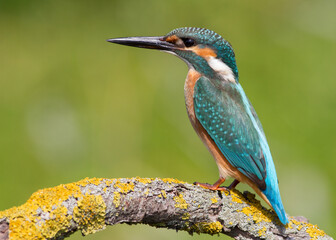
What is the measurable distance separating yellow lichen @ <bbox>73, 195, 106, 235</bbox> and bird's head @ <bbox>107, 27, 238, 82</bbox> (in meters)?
Result: 1.42

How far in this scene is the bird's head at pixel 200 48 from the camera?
143 inches

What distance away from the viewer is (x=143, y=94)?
4738mm

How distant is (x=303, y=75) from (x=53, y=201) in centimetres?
323

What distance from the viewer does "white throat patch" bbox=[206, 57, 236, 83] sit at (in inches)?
144

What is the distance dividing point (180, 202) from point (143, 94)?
206 centimetres

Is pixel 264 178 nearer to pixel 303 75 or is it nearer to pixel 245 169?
pixel 245 169

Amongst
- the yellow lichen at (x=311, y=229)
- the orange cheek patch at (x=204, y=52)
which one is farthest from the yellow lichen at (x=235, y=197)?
the orange cheek patch at (x=204, y=52)

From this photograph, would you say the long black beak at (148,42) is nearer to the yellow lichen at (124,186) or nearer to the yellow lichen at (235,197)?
the yellow lichen at (235,197)

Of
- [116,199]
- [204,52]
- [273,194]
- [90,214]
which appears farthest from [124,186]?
[204,52]

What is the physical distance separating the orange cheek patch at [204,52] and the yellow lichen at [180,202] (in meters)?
1.14

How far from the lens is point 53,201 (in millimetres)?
2416

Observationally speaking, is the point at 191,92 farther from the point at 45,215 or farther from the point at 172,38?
the point at 45,215

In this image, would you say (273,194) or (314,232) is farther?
(273,194)

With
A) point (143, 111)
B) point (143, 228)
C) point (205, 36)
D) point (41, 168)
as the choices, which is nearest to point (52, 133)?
point (41, 168)
